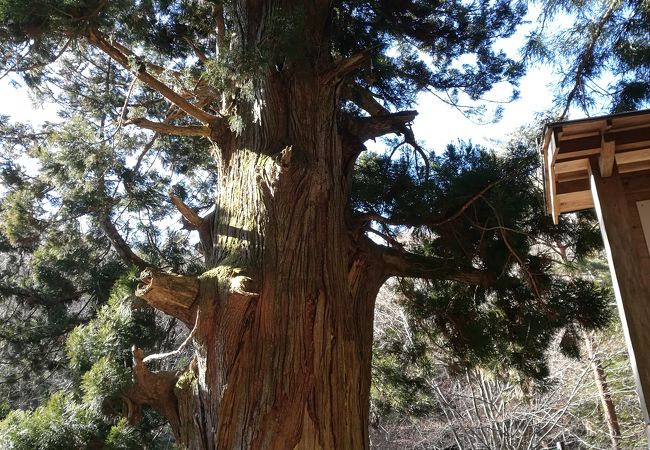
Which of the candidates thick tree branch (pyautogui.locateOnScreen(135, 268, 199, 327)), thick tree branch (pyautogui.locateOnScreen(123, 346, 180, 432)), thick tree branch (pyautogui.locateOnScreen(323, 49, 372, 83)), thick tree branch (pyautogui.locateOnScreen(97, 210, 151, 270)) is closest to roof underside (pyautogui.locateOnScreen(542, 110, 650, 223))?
thick tree branch (pyautogui.locateOnScreen(323, 49, 372, 83))

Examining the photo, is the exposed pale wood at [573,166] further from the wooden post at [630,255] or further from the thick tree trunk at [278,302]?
the thick tree trunk at [278,302]

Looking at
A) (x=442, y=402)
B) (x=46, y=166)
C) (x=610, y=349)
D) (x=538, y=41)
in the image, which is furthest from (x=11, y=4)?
(x=610, y=349)

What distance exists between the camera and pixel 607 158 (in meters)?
2.60

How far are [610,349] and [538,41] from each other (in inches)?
297

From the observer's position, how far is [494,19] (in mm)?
5312

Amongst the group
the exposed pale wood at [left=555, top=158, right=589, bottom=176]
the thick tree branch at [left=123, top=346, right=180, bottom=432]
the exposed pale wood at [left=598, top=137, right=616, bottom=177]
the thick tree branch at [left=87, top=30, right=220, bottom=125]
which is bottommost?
the thick tree branch at [left=123, top=346, right=180, bottom=432]

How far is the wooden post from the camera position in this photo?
2.32 meters

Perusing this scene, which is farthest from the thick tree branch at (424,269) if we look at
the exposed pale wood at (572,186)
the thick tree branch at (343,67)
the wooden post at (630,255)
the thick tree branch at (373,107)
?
the wooden post at (630,255)

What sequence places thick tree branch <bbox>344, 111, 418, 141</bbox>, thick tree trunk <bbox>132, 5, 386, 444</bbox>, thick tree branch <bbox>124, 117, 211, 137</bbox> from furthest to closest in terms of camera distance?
thick tree branch <bbox>344, 111, 418, 141</bbox>, thick tree branch <bbox>124, 117, 211, 137</bbox>, thick tree trunk <bbox>132, 5, 386, 444</bbox>

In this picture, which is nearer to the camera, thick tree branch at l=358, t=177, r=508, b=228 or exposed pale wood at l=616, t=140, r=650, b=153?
exposed pale wood at l=616, t=140, r=650, b=153

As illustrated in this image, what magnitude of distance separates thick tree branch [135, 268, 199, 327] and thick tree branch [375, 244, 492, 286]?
4.91ft

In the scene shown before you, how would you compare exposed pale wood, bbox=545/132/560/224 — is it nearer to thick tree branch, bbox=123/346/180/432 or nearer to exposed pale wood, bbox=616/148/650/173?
exposed pale wood, bbox=616/148/650/173

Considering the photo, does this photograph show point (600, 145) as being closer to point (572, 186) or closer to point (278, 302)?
point (572, 186)

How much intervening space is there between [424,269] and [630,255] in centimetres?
186
